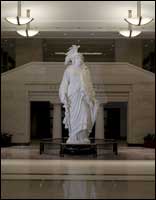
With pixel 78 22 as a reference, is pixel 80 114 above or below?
below

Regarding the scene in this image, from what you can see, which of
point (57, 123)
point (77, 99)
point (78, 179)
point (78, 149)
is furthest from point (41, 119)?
point (78, 179)

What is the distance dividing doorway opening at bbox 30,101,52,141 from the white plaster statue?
8.26 metres

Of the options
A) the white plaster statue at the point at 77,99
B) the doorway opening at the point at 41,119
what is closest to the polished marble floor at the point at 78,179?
the white plaster statue at the point at 77,99

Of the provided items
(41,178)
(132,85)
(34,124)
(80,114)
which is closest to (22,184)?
(41,178)

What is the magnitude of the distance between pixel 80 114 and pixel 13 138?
283 inches

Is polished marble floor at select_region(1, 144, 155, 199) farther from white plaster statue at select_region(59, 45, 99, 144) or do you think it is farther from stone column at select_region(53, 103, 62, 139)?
stone column at select_region(53, 103, 62, 139)

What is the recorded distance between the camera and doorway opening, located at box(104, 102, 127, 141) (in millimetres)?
20147

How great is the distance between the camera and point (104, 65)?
18875 mm

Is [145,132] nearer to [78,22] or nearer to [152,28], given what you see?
[152,28]

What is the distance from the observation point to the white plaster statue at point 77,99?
12.1 metres

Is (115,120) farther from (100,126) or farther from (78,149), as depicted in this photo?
(78,149)

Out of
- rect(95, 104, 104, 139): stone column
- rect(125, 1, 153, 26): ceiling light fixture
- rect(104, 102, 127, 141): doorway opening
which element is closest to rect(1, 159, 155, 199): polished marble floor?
rect(125, 1, 153, 26): ceiling light fixture

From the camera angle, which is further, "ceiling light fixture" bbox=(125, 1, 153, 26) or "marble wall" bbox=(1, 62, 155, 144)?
A: "marble wall" bbox=(1, 62, 155, 144)

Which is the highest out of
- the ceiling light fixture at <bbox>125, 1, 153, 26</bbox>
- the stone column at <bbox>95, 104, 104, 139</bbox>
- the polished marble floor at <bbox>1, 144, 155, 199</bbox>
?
the ceiling light fixture at <bbox>125, 1, 153, 26</bbox>
